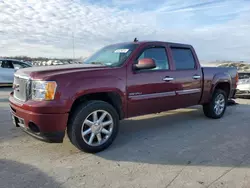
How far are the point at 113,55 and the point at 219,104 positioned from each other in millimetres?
3460

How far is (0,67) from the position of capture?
1225 cm

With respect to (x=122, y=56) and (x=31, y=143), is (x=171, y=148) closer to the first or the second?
(x=122, y=56)

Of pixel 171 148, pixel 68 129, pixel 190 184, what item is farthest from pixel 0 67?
Answer: pixel 190 184

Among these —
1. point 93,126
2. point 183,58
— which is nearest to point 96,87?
point 93,126

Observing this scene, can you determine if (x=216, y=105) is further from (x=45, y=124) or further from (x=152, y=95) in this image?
(x=45, y=124)

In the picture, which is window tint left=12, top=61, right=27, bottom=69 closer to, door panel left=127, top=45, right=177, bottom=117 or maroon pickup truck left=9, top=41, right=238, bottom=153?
maroon pickup truck left=9, top=41, right=238, bottom=153

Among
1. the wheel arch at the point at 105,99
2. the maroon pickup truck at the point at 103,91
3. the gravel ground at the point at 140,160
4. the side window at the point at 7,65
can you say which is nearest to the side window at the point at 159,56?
the maroon pickup truck at the point at 103,91

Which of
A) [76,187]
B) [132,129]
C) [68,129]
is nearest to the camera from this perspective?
[76,187]

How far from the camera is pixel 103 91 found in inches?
157

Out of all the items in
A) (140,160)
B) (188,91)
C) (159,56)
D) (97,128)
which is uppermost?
(159,56)

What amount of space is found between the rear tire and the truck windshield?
9.49 ft

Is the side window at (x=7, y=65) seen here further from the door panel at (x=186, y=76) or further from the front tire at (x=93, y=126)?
the front tire at (x=93, y=126)

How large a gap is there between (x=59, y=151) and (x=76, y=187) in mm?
1194

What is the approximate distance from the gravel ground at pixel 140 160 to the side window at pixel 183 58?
1.42 meters
